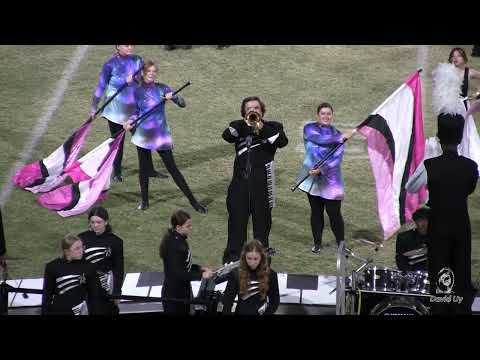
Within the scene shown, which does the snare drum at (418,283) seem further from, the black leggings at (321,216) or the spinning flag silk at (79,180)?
the spinning flag silk at (79,180)

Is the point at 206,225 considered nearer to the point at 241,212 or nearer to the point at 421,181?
the point at 241,212

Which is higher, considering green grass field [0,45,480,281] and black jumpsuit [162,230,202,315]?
green grass field [0,45,480,281]

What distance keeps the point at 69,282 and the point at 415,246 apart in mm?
2760

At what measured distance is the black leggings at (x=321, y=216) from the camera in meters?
11.5

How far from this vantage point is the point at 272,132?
10.8m

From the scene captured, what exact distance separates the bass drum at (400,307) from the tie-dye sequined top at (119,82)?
4.49 metres

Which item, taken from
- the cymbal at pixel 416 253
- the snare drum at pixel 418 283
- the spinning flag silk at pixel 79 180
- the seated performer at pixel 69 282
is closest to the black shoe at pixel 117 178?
the spinning flag silk at pixel 79 180

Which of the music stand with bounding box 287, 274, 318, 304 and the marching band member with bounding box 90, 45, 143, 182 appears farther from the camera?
the marching band member with bounding box 90, 45, 143, 182

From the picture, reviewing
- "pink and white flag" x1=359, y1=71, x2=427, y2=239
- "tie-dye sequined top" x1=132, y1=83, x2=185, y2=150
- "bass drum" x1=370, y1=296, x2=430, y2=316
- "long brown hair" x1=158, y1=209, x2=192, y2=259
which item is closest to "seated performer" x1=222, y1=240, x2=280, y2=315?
"long brown hair" x1=158, y1=209, x2=192, y2=259

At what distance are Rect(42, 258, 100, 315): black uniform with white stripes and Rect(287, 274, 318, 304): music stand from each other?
209 centimetres

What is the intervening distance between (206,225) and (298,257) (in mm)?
1095

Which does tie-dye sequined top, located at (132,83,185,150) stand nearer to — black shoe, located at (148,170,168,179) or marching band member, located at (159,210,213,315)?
black shoe, located at (148,170,168,179)

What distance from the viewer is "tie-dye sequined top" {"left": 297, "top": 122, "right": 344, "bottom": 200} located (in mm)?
11281

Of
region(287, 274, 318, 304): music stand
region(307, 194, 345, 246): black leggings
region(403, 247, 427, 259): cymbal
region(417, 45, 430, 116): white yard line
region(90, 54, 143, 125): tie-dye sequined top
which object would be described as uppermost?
region(417, 45, 430, 116): white yard line
